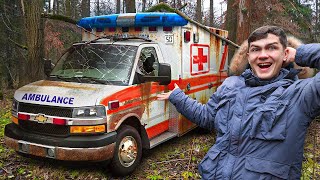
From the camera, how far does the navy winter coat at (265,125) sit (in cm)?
191

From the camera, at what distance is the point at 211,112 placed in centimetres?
239

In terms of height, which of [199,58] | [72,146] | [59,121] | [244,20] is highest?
[244,20]

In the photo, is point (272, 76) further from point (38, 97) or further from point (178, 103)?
point (38, 97)

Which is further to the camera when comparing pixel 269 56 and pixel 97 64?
pixel 97 64

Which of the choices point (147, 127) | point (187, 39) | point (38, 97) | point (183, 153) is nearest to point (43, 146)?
point (38, 97)

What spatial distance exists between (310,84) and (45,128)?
383 centimetres

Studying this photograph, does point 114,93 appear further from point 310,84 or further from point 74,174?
point 310,84

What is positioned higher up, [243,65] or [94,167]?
[243,65]

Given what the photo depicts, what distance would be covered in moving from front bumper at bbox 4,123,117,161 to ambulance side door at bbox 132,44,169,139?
97 centimetres

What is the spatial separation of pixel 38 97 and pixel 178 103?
289 cm

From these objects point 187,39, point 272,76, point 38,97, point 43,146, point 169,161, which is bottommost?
point 169,161

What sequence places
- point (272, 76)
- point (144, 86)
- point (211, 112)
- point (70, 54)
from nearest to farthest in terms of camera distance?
point (272, 76)
point (211, 112)
point (144, 86)
point (70, 54)

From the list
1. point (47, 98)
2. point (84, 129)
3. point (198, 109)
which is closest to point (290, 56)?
point (198, 109)

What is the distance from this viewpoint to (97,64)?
5.51 m
